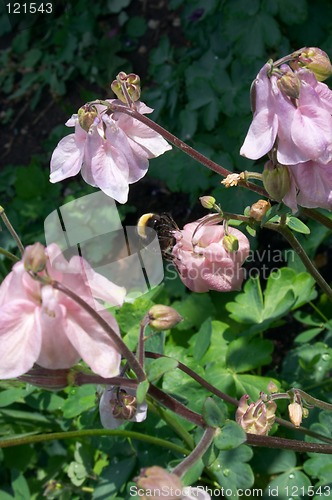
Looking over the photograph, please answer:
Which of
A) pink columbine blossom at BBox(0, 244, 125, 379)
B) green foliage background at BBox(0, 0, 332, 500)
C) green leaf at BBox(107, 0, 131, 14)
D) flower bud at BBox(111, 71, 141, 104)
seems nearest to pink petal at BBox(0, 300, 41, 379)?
pink columbine blossom at BBox(0, 244, 125, 379)

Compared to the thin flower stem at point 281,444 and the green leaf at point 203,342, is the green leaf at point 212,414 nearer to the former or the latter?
the thin flower stem at point 281,444

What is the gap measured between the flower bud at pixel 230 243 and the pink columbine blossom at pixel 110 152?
200 millimetres

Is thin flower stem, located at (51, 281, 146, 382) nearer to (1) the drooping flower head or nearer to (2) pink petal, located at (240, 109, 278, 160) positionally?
(1) the drooping flower head

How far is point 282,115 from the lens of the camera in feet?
3.53

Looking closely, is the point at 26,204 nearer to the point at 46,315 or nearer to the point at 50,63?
the point at 50,63

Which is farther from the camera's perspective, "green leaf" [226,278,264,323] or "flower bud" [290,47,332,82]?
"green leaf" [226,278,264,323]

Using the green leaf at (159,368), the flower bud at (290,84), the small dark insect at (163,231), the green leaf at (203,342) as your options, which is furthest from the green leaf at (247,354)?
the flower bud at (290,84)

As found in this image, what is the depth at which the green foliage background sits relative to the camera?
65.4 inches

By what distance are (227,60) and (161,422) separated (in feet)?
4.36

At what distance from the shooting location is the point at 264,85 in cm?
108

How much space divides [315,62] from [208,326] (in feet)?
2.63

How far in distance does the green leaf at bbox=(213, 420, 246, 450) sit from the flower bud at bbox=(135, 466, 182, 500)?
0.67ft

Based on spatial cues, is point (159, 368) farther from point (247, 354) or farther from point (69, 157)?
point (247, 354)

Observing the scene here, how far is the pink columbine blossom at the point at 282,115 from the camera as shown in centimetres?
106
